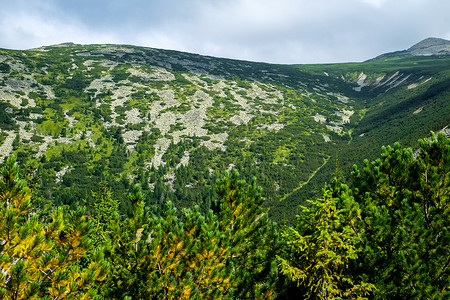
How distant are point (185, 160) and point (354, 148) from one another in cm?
8468

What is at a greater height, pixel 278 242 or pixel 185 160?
pixel 278 242

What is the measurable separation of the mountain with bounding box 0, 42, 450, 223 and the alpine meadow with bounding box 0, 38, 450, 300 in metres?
0.85

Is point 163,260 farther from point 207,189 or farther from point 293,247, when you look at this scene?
point 207,189

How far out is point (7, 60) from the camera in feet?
469

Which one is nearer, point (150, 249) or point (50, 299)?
point (50, 299)

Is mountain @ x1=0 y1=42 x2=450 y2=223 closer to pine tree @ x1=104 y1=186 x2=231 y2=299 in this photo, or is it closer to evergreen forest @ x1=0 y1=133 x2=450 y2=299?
evergreen forest @ x1=0 y1=133 x2=450 y2=299

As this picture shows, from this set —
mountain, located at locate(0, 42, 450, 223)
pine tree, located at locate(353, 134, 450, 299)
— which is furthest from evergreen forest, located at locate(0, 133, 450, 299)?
mountain, located at locate(0, 42, 450, 223)

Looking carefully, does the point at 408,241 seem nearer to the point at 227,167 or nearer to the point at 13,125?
the point at 227,167

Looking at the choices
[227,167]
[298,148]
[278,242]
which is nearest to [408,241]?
[278,242]

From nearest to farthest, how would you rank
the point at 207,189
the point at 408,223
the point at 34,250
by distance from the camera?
the point at 34,250, the point at 408,223, the point at 207,189

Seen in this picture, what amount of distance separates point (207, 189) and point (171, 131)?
44556mm

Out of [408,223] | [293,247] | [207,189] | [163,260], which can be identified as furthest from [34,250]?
[207,189]

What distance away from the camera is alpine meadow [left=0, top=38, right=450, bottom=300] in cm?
948

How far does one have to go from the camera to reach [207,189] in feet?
321
